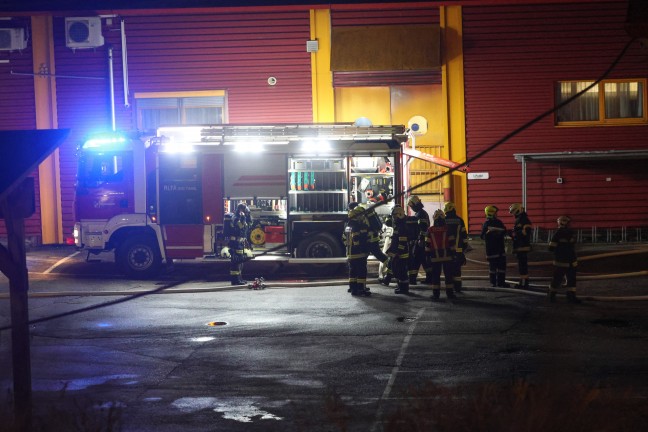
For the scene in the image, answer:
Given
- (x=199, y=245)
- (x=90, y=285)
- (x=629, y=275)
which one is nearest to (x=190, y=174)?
(x=199, y=245)

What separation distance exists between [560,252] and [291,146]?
6.25 meters

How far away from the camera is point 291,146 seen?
56.2ft

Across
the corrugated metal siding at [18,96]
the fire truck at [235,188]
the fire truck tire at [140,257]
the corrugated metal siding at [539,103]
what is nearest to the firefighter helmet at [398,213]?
the fire truck at [235,188]

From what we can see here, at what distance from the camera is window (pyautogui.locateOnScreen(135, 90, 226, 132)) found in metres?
22.9

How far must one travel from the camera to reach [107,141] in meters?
17.8

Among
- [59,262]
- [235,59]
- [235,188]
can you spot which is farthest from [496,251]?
[235,59]

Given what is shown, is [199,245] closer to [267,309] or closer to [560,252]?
[267,309]

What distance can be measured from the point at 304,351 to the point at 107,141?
9470 millimetres

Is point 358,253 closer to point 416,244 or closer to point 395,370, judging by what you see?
point 416,244

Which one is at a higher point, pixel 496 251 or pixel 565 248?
pixel 565 248

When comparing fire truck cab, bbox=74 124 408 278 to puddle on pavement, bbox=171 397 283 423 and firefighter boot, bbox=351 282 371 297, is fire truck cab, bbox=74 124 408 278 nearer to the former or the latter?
firefighter boot, bbox=351 282 371 297

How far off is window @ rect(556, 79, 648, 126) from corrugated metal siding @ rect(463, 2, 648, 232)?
1.06 ft

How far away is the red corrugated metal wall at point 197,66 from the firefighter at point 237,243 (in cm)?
703


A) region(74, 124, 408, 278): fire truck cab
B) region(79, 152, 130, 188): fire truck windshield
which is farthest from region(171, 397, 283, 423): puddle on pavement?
region(79, 152, 130, 188): fire truck windshield
